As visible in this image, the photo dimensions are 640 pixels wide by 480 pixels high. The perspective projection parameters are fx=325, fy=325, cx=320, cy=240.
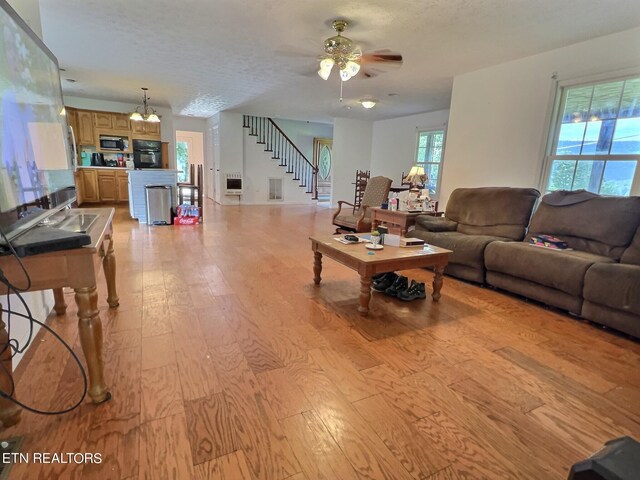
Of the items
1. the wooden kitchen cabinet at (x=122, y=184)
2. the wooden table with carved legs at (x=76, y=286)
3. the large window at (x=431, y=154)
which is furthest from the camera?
the wooden kitchen cabinet at (x=122, y=184)

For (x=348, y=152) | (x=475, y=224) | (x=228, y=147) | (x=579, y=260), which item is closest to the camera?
(x=579, y=260)

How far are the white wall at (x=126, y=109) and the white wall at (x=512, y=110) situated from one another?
265 inches

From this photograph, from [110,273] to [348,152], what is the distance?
740cm

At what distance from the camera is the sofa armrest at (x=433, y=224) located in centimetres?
382

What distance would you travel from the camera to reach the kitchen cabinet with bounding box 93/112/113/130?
24.4 ft

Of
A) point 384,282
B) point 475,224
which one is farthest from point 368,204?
point 384,282

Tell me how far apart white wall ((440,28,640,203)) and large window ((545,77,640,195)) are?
5.7 inches

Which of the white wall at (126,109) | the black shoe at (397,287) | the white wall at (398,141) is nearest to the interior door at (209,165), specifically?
the white wall at (126,109)

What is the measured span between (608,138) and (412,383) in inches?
130

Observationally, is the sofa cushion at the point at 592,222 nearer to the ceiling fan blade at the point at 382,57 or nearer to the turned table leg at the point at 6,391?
the ceiling fan blade at the point at 382,57

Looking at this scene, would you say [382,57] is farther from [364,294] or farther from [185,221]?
[185,221]

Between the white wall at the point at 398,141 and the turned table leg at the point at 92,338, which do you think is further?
the white wall at the point at 398,141

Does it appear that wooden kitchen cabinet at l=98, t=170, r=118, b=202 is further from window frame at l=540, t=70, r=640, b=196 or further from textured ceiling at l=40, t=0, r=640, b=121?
window frame at l=540, t=70, r=640, b=196

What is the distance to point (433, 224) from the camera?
3.82m
